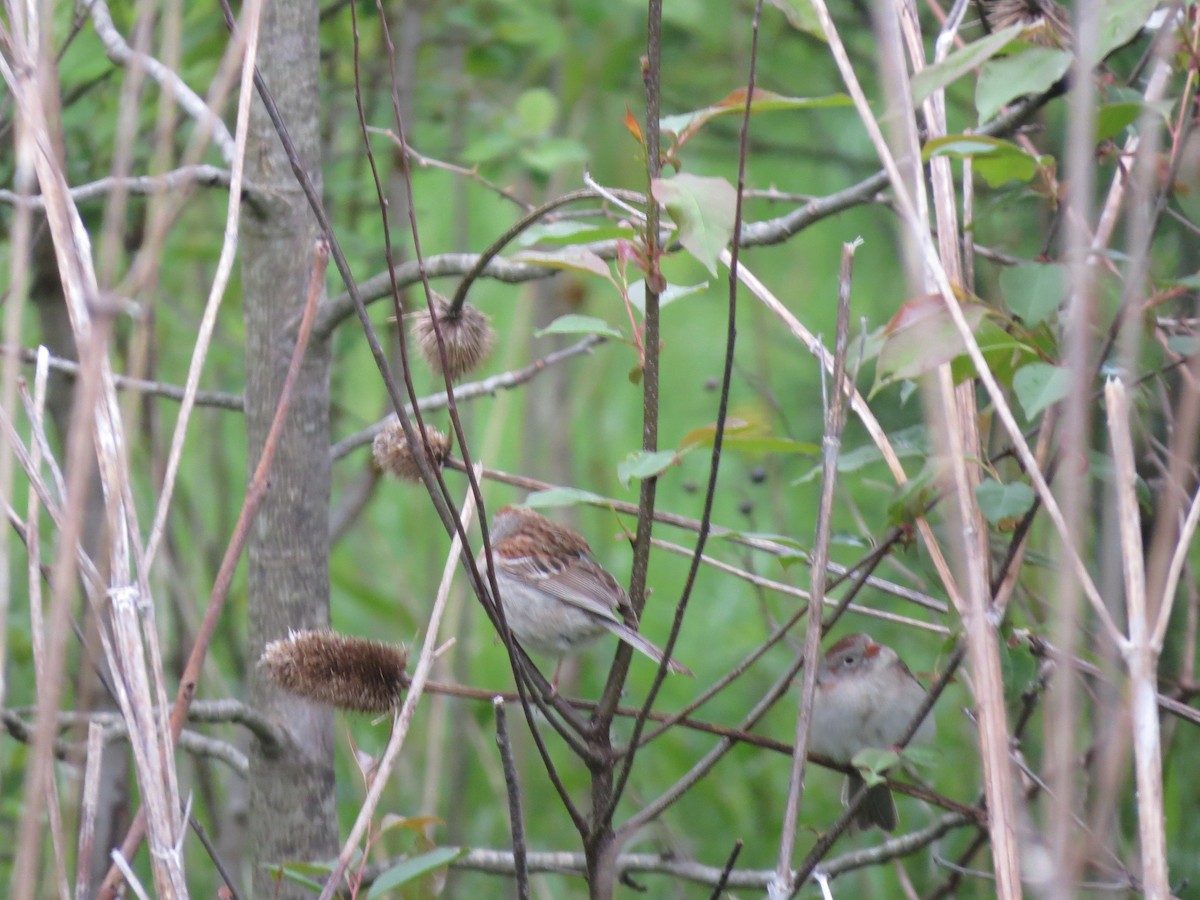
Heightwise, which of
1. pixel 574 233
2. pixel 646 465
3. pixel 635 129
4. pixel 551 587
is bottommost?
pixel 551 587

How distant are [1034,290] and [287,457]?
1129 mm

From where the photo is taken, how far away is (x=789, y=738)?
13.2 feet

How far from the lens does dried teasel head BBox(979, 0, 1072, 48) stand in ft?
4.71

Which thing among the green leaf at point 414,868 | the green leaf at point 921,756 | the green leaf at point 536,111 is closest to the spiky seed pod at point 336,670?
the green leaf at point 414,868

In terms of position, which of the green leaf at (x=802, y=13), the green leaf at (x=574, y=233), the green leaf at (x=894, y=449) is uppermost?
the green leaf at (x=802, y=13)

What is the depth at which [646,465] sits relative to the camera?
1.26 meters

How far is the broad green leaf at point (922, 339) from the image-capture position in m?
1.17

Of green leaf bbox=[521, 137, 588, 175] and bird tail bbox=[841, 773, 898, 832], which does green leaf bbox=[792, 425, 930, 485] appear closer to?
bird tail bbox=[841, 773, 898, 832]

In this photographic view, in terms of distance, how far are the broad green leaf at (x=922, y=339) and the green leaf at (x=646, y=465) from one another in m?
0.21

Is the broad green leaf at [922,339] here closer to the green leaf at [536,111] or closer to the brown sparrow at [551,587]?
the brown sparrow at [551,587]

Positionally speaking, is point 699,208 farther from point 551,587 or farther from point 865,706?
point 865,706

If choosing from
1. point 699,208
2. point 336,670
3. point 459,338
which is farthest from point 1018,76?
point 336,670

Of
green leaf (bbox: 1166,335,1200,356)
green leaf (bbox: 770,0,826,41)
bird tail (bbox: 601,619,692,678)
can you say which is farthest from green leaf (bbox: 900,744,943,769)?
green leaf (bbox: 770,0,826,41)

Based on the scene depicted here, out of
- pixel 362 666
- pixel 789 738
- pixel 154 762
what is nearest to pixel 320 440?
pixel 362 666
